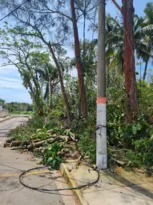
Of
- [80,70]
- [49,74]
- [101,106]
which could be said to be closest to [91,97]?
[80,70]

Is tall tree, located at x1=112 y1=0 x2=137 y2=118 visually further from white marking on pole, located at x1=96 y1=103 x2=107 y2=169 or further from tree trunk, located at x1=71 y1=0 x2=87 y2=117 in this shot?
tree trunk, located at x1=71 y1=0 x2=87 y2=117

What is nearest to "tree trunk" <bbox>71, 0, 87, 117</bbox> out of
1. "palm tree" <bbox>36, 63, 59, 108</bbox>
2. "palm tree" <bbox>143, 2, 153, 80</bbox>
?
"palm tree" <bbox>143, 2, 153, 80</bbox>

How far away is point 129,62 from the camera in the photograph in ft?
21.7

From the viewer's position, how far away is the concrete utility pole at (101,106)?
4.93 metres

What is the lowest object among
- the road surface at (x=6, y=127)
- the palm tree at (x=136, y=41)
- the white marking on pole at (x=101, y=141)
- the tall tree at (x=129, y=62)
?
Answer: the road surface at (x=6, y=127)

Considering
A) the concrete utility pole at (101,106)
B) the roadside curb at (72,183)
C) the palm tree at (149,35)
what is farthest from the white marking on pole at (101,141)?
the palm tree at (149,35)

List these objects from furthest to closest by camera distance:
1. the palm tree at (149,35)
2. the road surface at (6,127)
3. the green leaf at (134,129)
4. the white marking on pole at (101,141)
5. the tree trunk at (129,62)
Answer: the palm tree at (149,35), the road surface at (6,127), the tree trunk at (129,62), the green leaf at (134,129), the white marking on pole at (101,141)

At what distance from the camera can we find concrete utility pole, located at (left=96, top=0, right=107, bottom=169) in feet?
16.2

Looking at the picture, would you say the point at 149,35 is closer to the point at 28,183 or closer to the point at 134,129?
the point at 134,129

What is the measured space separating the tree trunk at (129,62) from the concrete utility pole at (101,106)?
1.76 meters

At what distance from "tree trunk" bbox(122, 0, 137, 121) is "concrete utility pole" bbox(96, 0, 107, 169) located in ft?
5.77

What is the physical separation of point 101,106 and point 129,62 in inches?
95.4

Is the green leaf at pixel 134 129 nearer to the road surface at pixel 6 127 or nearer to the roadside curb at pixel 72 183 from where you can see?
the roadside curb at pixel 72 183

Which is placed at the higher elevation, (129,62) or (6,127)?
(129,62)
